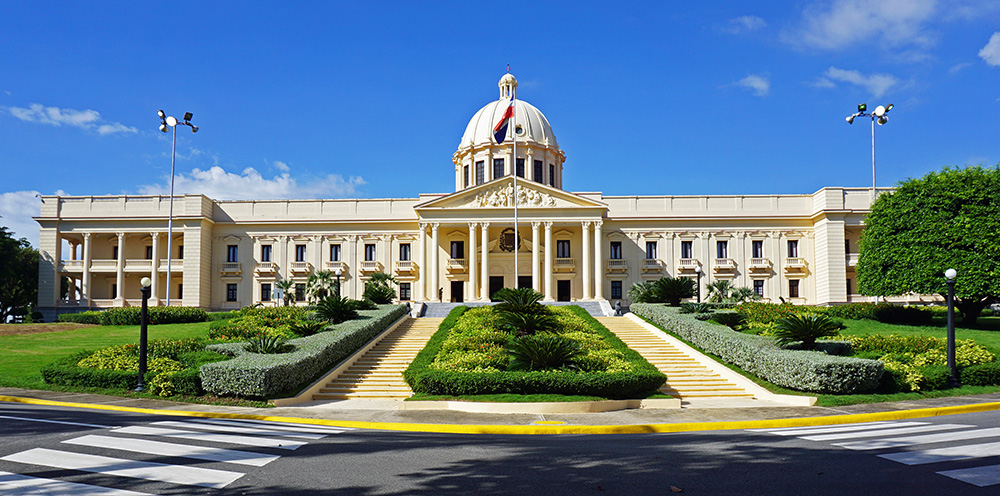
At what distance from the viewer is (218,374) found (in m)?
17.2

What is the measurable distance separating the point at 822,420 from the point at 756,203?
43.6 metres

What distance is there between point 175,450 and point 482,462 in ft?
13.6

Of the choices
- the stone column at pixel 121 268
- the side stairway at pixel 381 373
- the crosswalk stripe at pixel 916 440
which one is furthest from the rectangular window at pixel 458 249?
the crosswalk stripe at pixel 916 440

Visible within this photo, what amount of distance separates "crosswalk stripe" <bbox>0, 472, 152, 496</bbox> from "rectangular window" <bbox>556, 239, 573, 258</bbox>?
1890 inches

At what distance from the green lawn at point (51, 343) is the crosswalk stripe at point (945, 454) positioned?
65.9 feet

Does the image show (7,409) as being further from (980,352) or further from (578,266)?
(578,266)

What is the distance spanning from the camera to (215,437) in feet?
33.9

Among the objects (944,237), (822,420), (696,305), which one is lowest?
(822,420)

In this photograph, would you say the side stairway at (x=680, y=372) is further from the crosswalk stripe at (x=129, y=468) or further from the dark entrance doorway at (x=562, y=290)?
the dark entrance doorway at (x=562, y=290)

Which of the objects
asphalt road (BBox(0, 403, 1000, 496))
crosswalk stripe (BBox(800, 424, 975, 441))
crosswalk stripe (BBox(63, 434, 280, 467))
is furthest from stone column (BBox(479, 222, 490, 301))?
crosswalk stripe (BBox(63, 434, 280, 467))

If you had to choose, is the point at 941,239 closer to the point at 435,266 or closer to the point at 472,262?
the point at 472,262

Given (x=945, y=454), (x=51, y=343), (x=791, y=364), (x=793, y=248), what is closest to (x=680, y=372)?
(x=791, y=364)

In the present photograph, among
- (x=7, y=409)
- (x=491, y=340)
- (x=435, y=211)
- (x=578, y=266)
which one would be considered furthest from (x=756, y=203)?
(x=7, y=409)

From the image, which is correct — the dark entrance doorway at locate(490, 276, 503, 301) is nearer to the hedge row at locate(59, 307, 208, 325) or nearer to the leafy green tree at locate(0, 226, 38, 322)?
the hedge row at locate(59, 307, 208, 325)
